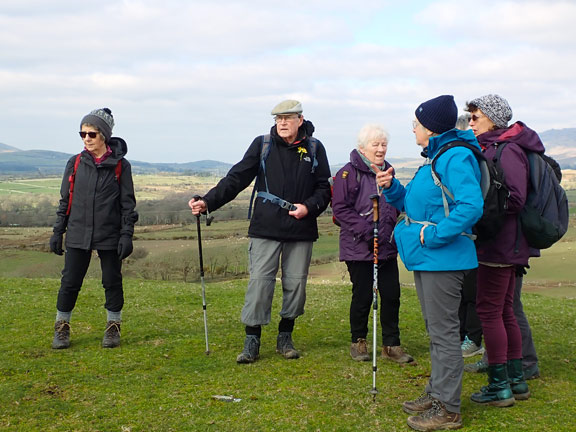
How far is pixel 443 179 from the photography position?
486 cm

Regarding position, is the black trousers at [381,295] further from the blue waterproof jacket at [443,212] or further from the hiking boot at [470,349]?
the blue waterproof jacket at [443,212]

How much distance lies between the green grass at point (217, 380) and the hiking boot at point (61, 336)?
117mm

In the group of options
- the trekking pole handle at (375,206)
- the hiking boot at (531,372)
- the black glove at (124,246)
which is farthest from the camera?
the black glove at (124,246)

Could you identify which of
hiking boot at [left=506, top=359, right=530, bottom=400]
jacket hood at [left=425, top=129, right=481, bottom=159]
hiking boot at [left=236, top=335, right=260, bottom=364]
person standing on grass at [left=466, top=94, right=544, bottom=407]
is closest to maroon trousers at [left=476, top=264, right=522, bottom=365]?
person standing on grass at [left=466, top=94, right=544, bottom=407]

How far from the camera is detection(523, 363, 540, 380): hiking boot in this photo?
630 cm

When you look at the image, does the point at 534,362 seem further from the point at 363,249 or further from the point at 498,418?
the point at 363,249

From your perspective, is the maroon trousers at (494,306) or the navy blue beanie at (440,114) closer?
the navy blue beanie at (440,114)

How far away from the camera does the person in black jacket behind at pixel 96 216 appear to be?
7379mm

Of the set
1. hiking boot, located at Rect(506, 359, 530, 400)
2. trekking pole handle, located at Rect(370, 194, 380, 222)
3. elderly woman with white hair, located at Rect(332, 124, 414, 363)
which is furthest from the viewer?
elderly woman with white hair, located at Rect(332, 124, 414, 363)

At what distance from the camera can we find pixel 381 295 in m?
7.04

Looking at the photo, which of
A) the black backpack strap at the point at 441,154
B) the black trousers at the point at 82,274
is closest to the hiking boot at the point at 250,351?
the black trousers at the point at 82,274

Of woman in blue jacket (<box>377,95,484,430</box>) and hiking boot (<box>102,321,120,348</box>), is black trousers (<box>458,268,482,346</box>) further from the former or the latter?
hiking boot (<box>102,321,120,348</box>)

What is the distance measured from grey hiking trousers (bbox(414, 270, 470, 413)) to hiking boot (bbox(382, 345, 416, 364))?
1819mm

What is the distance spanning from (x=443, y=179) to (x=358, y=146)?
7.14ft
